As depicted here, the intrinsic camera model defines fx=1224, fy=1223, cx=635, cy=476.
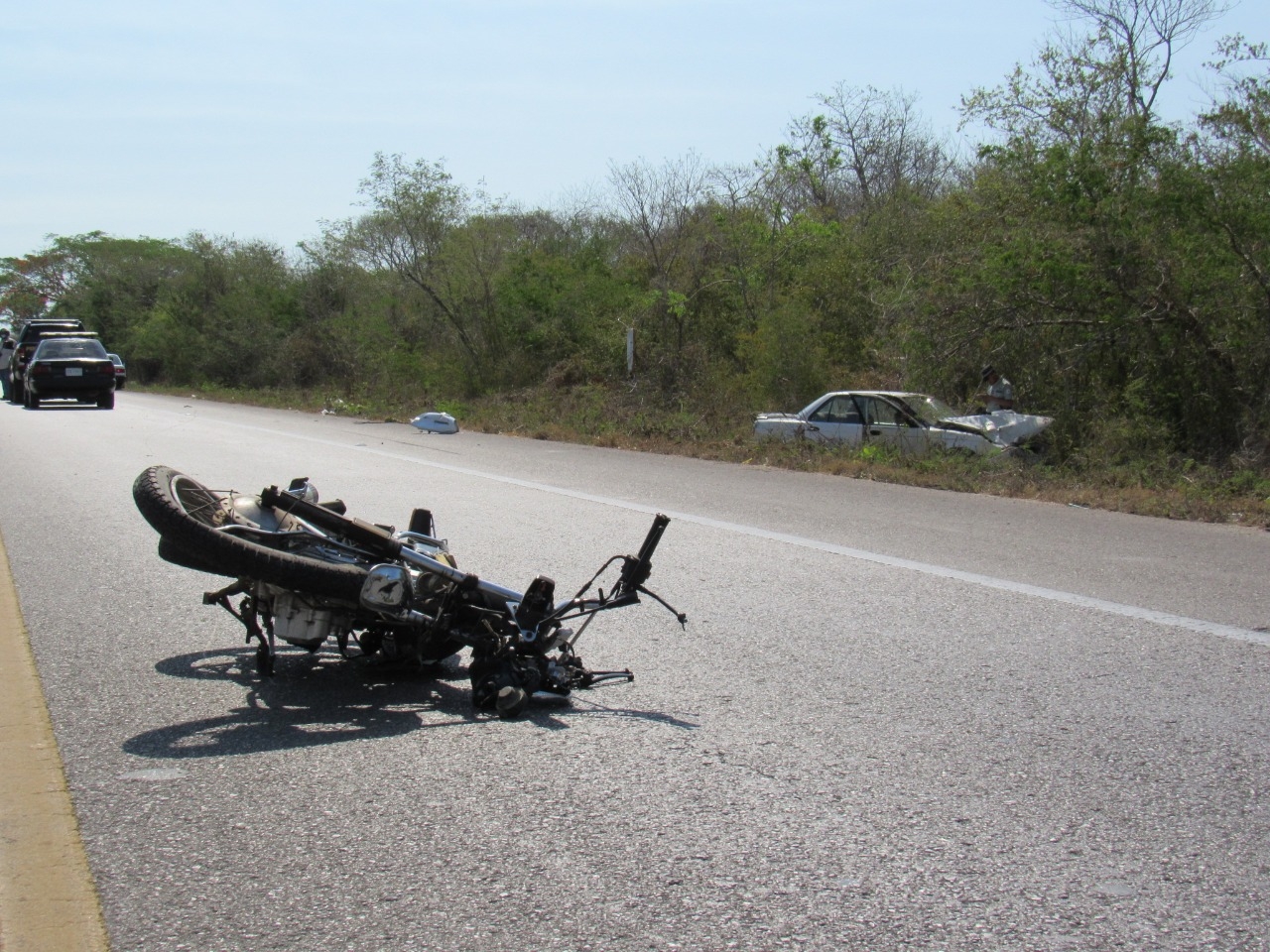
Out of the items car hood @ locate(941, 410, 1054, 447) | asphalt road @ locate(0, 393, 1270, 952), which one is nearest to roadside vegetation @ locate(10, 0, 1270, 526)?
car hood @ locate(941, 410, 1054, 447)

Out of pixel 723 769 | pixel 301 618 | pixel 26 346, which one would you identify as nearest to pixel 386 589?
pixel 301 618

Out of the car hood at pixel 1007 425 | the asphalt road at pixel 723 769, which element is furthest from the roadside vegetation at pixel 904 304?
the asphalt road at pixel 723 769

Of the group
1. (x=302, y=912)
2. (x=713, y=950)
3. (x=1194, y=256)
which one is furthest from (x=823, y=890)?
(x=1194, y=256)

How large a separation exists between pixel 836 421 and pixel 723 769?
13.3 m

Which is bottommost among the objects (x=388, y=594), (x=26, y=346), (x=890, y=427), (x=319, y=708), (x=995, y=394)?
(x=319, y=708)

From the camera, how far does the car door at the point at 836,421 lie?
17.0 meters

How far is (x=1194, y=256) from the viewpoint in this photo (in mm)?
15086

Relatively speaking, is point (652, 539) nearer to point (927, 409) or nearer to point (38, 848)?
point (38, 848)

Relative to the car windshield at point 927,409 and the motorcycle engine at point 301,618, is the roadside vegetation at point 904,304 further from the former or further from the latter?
the motorcycle engine at point 301,618

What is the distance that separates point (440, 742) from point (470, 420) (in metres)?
22.7

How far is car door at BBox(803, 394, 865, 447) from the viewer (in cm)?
1700

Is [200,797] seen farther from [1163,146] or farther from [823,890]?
[1163,146]

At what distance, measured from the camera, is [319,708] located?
5109mm

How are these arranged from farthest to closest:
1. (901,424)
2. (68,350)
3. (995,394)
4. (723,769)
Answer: (68,350)
(901,424)
(995,394)
(723,769)
